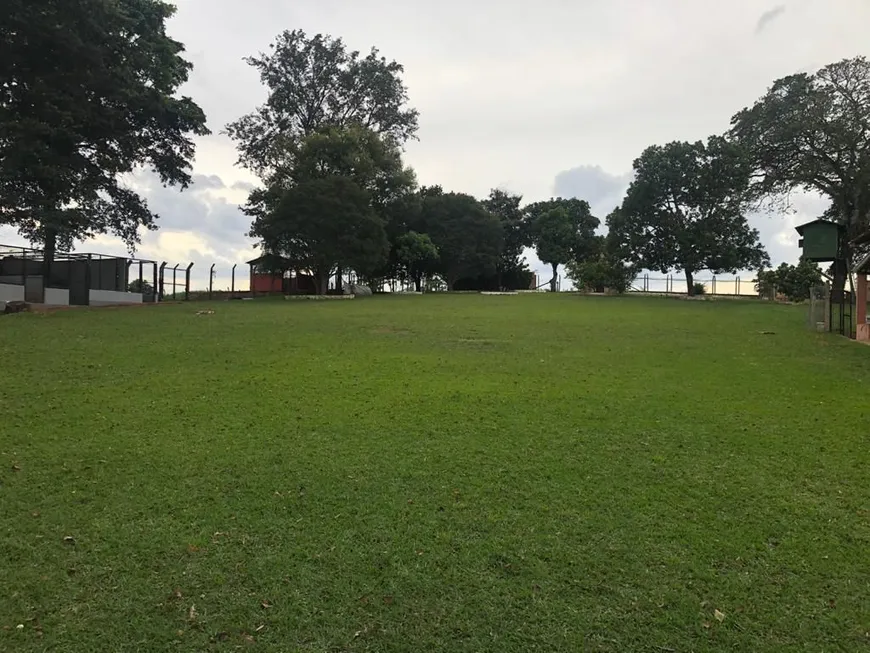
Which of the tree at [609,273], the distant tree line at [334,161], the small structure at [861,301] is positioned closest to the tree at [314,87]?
the distant tree line at [334,161]

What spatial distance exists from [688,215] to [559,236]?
16.2 m

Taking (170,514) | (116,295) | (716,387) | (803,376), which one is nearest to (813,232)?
(803,376)

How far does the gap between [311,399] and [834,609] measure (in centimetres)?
488

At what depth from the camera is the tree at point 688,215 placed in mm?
32188

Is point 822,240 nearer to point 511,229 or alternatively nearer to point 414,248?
point 414,248

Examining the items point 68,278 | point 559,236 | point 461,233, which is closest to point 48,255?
point 68,278

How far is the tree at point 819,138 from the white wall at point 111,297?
1122 inches

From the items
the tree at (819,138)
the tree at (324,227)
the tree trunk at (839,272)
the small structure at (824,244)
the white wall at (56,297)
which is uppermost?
the tree at (819,138)

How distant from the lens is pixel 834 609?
288 centimetres

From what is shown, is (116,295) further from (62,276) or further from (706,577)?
(706,577)

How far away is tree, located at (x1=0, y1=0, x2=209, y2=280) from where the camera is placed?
1822cm

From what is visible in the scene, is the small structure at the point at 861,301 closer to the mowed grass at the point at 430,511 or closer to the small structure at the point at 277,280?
the mowed grass at the point at 430,511

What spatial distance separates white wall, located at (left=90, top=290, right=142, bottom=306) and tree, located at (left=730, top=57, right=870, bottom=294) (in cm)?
2850

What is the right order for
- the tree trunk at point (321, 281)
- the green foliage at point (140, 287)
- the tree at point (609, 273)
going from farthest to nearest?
the tree at point (609, 273)
the tree trunk at point (321, 281)
the green foliage at point (140, 287)
